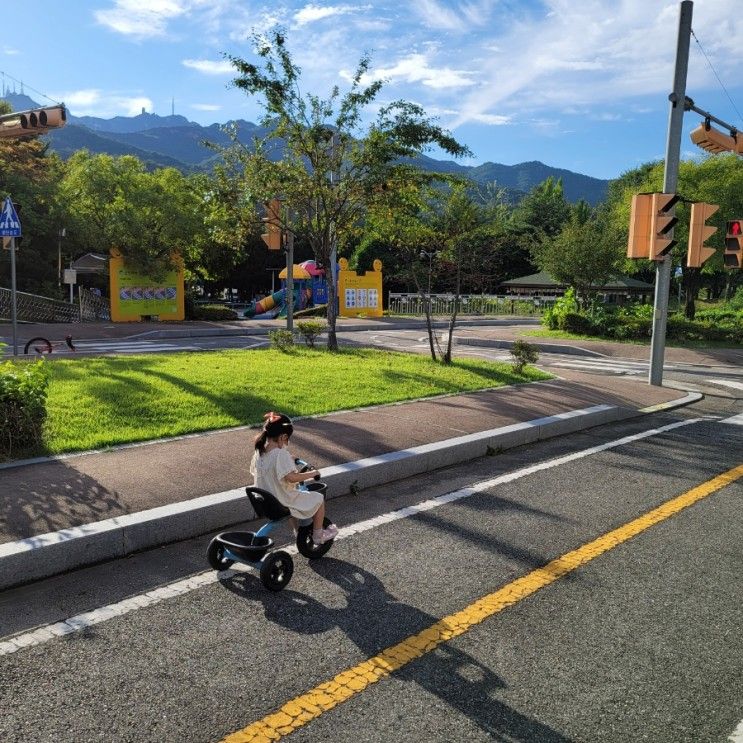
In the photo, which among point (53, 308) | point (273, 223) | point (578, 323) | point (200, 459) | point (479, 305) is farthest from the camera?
point (479, 305)

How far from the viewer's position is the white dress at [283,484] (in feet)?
14.3

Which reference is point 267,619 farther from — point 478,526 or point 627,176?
point 627,176

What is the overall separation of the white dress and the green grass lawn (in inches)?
118

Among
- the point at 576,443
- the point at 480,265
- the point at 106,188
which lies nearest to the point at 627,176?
the point at 106,188

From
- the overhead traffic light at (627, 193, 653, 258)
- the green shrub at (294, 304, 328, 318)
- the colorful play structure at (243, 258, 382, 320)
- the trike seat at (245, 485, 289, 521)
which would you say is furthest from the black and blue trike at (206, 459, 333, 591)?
the colorful play structure at (243, 258, 382, 320)

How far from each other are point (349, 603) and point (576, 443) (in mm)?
5306

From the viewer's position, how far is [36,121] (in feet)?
40.6

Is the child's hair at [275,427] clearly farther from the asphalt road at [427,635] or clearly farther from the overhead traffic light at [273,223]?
the overhead traffic light at [273,223]

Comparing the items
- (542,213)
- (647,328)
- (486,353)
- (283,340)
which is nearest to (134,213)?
(283,340)

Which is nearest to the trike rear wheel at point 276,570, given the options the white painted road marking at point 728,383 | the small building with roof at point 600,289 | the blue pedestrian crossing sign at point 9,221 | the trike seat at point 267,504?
the trike seat at point 267,504

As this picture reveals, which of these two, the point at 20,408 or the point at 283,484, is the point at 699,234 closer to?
the point at 283,484

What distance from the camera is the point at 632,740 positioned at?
9.11ft

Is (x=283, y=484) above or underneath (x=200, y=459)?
above

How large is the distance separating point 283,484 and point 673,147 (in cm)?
1136
